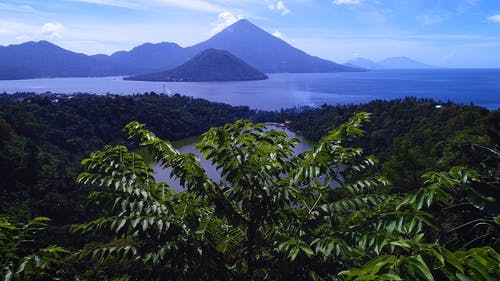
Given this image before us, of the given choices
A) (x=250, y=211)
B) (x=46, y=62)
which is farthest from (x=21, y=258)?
(x=46, y=62)

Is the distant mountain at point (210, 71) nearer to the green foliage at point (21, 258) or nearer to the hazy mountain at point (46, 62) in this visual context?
the hazy mountain at point (46, 62)

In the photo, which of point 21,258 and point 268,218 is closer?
point 21,258

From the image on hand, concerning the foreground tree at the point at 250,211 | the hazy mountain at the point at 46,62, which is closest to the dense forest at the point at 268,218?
the foreground tree at the point at 250,211

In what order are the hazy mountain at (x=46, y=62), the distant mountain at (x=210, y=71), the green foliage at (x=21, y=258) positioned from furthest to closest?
the hazy mountain at (x=46, y=62) < the distant mountain at (x=210, y=71) < the green foliage at (x=21, y=258)

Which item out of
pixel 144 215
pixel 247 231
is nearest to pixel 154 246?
pixel 144 215

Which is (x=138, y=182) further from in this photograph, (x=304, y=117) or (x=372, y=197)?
(x=304, y=117)

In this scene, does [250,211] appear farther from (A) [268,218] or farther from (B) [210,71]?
(B) [210,71]

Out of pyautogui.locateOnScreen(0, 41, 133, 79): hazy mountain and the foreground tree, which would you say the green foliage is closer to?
the foreground tree

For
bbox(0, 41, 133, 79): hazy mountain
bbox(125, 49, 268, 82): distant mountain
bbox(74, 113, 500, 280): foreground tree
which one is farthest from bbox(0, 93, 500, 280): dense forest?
bbox(0, 41, 133, 79): hazy mountain
